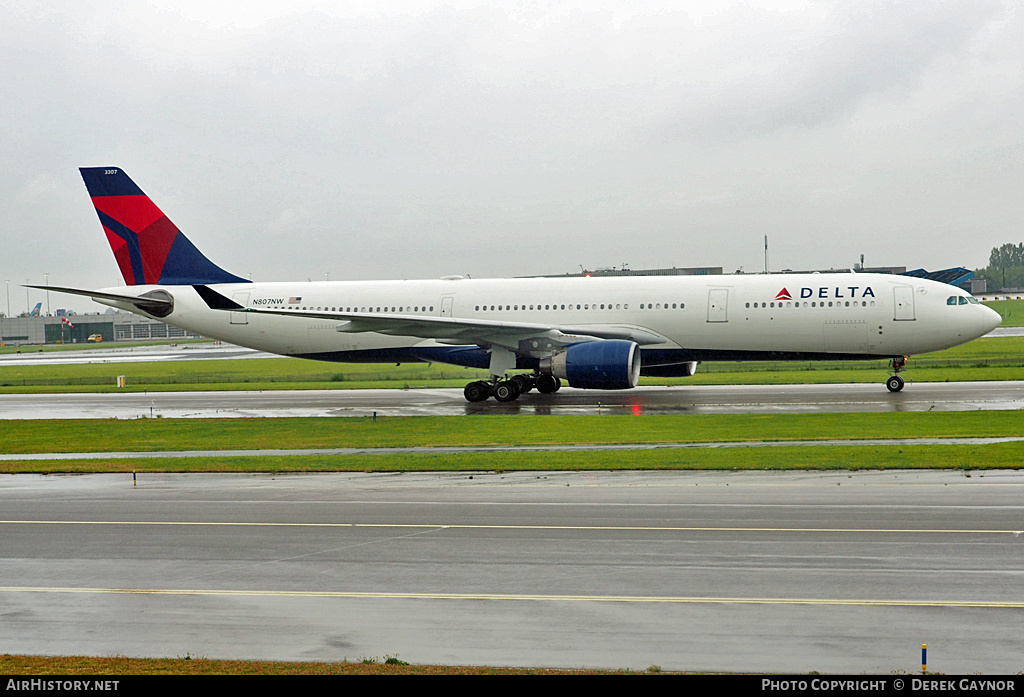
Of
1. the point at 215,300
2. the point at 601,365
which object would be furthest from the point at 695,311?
the point at 215,300

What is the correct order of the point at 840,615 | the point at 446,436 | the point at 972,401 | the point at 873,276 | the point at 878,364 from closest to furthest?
the point at 840,615, the point at 446,436, the point at 972,401, the point at 873,276, the point at 878,364

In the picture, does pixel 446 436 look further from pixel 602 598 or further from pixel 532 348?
pixel 602 598

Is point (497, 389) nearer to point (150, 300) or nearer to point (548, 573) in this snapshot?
point (150, 300)

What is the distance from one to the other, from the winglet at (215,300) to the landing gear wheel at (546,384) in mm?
11192

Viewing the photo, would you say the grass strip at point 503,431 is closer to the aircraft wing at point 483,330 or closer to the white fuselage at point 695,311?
the aircraft wing at point 483,330

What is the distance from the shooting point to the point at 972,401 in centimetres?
2836

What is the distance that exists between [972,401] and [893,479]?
1454 cm

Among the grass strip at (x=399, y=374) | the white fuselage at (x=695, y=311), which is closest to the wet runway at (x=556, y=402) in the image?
the white fuselage at (x=695, y=311)

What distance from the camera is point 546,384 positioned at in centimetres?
3506

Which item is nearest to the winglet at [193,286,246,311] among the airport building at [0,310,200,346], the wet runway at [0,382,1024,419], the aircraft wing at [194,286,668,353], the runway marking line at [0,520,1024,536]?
the aircraft wing at [194,286,668,353]

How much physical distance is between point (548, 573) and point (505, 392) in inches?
891

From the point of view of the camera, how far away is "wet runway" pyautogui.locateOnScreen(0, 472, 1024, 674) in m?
8.05

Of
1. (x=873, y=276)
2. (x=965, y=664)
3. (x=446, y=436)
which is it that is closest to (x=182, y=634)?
(x=965, y=664)

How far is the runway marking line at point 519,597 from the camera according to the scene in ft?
29.1
